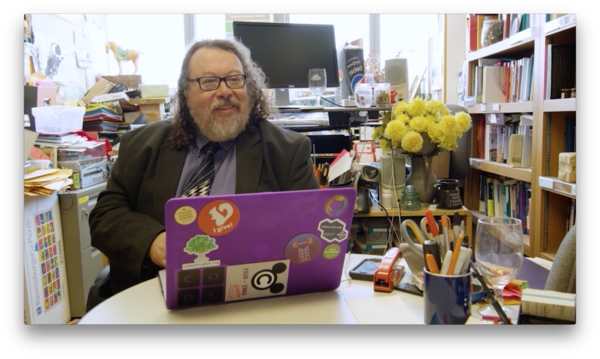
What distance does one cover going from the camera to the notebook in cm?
69

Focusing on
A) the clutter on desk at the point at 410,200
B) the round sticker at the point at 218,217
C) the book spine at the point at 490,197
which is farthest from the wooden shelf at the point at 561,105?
the round sticker at the point at 218,217

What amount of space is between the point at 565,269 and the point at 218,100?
117 centimetres

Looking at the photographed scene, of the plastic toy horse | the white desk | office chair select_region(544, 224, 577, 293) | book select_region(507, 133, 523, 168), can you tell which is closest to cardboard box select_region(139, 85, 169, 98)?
the plastic toy horse

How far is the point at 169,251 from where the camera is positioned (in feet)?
2.28

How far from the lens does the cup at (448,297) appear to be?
27.2 inches

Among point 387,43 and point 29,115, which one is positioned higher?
point 387,43

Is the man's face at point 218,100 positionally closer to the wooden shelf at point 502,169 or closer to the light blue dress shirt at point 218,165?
the light blue dress shirt at point 218,165

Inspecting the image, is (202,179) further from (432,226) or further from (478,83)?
(478,83)

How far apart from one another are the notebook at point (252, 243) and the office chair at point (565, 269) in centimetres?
40

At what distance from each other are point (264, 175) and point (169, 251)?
0.81 meters

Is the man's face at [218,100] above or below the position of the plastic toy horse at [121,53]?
below
